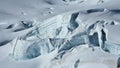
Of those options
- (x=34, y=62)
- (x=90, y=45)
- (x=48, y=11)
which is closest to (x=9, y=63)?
(x=34, y=62)

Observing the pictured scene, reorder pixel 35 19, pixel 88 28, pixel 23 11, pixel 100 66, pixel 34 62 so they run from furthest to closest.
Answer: pixel 23 11, pixel 35 19, pixel 88 28, pixel 34 62, pixel 100 66

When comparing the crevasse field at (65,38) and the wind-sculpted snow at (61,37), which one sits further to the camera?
the wind-sculpted snow at (61,37)

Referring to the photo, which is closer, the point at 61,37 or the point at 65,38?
the point at 65,38

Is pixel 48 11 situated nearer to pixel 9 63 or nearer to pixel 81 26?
pixel 81 26

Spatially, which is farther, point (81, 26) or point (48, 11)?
point (48, 11)

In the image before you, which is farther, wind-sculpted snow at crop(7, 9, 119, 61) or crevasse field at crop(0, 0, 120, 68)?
wind-sculpted snow at crop(7, 9, 119, 61)

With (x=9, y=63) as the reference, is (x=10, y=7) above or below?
above

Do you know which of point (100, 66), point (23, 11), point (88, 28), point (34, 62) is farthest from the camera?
point (23, 11)
